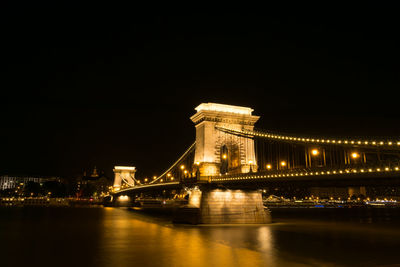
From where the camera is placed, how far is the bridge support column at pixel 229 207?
29500 millimetres

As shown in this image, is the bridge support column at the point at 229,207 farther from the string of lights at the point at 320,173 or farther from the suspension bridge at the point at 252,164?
the string of lights at the point at 320,173

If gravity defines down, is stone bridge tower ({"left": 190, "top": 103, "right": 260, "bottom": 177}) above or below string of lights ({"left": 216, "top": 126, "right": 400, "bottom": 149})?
above

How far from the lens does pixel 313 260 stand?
545 inches

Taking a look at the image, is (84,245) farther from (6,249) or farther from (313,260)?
(313,260)

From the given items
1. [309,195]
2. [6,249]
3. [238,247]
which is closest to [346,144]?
[238,247]

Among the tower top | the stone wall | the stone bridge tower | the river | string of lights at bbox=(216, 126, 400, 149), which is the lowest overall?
the river

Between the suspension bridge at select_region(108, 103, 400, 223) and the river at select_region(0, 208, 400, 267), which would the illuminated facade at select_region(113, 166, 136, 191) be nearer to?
the suspension bridge at select_region(108, 103, 400, 223)

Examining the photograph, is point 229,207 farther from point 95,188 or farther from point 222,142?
point 95,188

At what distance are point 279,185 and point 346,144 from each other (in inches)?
276

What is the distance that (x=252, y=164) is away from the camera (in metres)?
33.9

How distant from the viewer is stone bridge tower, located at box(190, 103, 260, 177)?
34344mm

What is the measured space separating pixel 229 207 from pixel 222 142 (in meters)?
7.76

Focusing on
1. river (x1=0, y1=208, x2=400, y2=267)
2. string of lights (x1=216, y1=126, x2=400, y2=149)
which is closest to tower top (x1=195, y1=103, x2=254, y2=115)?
string of lights (x1=216, y1=126, x2=400, y2=149)

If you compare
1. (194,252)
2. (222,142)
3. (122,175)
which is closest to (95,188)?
(122,175)
